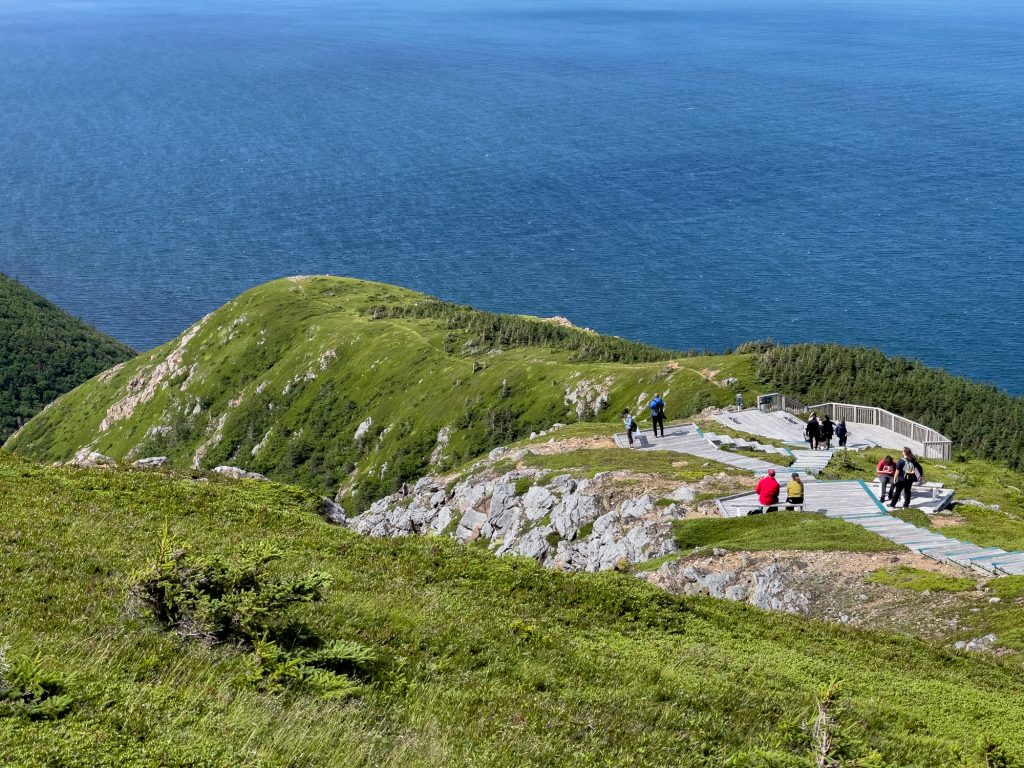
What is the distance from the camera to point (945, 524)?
37.8 metres

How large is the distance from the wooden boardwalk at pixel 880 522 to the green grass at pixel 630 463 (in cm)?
438

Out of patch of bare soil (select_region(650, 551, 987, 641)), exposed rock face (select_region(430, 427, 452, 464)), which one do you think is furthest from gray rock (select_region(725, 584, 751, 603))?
exposed rock face (select_region(430, 427, 452, 464))

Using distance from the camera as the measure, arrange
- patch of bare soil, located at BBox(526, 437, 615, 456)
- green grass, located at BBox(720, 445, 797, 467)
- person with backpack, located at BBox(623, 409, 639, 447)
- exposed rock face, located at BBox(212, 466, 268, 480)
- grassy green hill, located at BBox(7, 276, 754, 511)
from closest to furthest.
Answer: exposed rock face, located at BBox(212, 466, 268, 480) < green grass, located at BBox(720, 445, 797, 467) < person with backpack, located at BBox(623, 409, 639, 447) < patch of bare soil, located at BBox(526, 437, 615, 456) < grassy green hill, located at BBox(7, 276, 754, 511)

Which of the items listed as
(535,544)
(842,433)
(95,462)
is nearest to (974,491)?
(842,433)

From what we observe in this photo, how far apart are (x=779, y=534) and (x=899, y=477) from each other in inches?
214

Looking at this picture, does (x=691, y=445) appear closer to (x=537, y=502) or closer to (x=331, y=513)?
(x=537, y=502)

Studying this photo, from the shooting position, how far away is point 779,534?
124 ft

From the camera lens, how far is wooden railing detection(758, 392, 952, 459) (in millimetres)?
51656

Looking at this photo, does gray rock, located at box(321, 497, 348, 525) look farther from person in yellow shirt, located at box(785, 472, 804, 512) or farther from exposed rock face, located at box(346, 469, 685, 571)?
person in yellow shirt, located at box(785, 472, 804, 512)

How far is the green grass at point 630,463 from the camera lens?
4725 cm

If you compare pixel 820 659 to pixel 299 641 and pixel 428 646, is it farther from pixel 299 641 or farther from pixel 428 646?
pixel 299 641

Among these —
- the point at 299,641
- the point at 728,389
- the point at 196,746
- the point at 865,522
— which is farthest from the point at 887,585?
the point at 728,389

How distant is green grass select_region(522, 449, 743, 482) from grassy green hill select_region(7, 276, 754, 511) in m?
16.1

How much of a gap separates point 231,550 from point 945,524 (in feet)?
88.2
